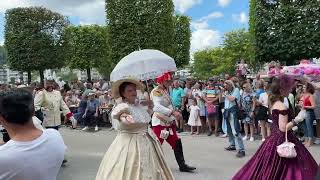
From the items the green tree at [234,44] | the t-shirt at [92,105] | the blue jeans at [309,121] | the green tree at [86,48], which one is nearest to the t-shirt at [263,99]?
the blue jeans at [309,121]

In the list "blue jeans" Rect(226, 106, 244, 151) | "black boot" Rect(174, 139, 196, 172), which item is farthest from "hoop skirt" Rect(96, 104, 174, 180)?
"blue jeans" Rect(226, 106, 244, 151)

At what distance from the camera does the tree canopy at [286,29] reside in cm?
1617

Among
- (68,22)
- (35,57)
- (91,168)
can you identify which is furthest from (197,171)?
(68,22)

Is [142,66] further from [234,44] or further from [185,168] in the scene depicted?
[234,44]

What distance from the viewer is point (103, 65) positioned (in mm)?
35750

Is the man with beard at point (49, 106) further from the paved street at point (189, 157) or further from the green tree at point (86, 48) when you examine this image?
the green tree at point (86, 48)

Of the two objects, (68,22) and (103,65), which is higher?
(68,22)

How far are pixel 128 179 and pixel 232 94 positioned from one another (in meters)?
5.71

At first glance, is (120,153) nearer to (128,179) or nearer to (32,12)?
(128,179)

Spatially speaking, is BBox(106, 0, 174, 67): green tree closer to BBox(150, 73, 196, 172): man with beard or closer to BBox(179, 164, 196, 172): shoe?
BBox(179, 164, 196, 172): shoe

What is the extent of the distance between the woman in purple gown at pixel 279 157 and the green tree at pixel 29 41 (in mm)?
25862

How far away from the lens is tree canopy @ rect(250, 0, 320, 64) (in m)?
16.2

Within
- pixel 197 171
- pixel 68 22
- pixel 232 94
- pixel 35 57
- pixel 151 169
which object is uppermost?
pixel 68 22

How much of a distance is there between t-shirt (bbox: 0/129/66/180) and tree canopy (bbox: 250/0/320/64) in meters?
14.7
